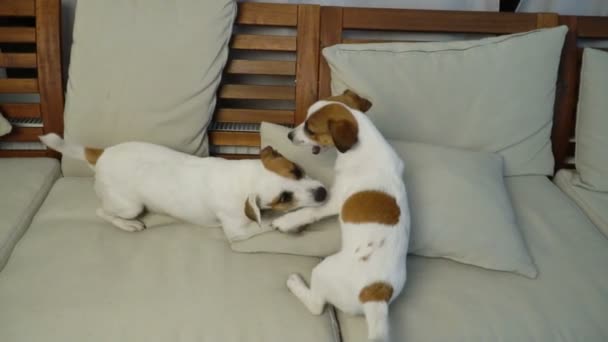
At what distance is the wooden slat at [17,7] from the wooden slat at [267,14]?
688 mm

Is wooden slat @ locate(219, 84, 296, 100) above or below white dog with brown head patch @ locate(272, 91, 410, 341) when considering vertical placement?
above

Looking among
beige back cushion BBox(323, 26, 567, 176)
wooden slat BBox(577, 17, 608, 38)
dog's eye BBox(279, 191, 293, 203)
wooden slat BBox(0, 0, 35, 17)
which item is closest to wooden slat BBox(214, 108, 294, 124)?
beige back cushion BBox(323, 26, 567, 176)

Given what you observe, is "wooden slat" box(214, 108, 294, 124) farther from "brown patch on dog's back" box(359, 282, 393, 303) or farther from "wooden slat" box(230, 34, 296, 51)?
"brown patch on dog's back" box(359, 282, 393, 303)

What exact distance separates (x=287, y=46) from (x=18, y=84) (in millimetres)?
939

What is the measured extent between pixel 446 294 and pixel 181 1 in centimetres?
119

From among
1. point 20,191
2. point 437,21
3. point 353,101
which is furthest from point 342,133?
point 20,191

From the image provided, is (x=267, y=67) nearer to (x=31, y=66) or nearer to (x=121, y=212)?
(x=121, y=212)

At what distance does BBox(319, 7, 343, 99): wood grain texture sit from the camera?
174cm

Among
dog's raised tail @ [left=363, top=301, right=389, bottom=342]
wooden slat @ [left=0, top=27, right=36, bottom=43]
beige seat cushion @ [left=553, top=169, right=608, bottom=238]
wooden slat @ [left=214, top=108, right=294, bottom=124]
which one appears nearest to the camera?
dog's raised tail @ [left=363, top=301, right=389, bottom=342]

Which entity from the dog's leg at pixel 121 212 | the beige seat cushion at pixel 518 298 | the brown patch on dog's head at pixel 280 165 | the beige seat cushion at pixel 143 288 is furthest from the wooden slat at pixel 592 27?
the dog's leg at pixel 121 212

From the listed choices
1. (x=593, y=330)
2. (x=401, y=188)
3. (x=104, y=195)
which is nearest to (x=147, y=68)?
(x=104, y=195)

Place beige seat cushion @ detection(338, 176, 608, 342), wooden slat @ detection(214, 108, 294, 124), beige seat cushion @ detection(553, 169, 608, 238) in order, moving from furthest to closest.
Answer: wooden slat @ detection(214, 108, 294, 124) → beige seat cushion @ detection(553, 169, 608, 238) → beige seat cushion @ detection(338, 176, 608, 342)

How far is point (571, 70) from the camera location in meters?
1.80

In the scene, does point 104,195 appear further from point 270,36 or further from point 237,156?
point 270,36
